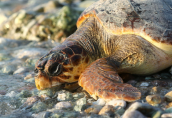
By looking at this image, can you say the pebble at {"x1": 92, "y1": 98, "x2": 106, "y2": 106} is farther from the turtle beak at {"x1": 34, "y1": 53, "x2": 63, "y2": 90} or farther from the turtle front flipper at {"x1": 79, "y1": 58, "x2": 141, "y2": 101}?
the turtle beak at {"x1": 34, "y1": 53, "x2": 63, "y2": 90}

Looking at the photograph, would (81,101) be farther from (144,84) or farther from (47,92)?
(144,84)

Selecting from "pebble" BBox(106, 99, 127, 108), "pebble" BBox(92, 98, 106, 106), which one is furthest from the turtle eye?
"pebble" BBox(106, 99, 127, 108)

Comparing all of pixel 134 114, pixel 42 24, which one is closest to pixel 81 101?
pixel 134 114

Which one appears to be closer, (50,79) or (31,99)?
(31,99)

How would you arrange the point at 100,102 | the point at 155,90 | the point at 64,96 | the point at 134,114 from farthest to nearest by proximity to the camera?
1. the point at 64,96
2. the point at 155,90
3. the point at 100,102
4. the point at 134,114

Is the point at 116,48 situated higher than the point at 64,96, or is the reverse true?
the point at 116,48

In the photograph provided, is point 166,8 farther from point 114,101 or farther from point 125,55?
point 114,101

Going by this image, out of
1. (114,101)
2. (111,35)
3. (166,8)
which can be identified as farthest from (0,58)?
(166,8)
